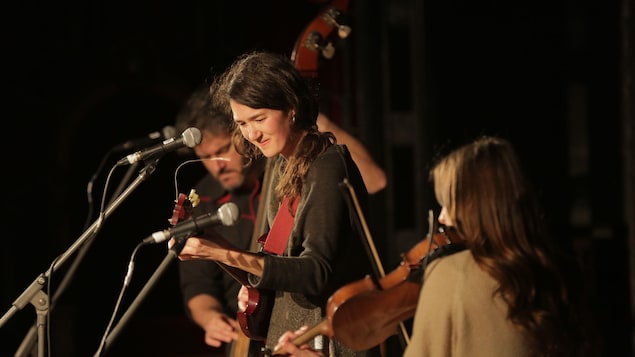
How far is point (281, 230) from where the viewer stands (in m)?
2.47

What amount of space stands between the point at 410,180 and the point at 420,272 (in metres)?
2.79

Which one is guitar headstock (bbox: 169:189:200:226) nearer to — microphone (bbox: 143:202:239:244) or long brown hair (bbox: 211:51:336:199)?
microphone (bbox: 143:202:239:244)

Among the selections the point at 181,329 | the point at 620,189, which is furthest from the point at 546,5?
the point at 181,329

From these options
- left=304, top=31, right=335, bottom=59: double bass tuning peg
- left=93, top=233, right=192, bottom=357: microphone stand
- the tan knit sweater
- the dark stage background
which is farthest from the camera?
the dark stage background

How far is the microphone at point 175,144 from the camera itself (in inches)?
92.6

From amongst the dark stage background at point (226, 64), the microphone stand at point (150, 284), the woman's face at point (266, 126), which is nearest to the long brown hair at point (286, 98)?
the woman's face at point (266, 126)

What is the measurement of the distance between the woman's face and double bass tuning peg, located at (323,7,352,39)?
73 cm

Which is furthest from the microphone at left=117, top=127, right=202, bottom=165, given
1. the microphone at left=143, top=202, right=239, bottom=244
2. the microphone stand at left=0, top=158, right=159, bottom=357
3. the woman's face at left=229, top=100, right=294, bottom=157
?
the microphone at left=143, top=202, right=239, bottom=244

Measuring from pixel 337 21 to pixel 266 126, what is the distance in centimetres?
82

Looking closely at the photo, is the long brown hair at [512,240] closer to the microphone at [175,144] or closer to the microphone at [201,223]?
the microphone at [201,223]

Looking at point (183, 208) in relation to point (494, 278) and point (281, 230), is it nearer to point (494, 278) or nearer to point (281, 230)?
point (281, 230)

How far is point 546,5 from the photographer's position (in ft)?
19.9

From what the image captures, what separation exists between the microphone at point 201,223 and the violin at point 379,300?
11.4 inches

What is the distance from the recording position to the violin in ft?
6.66
